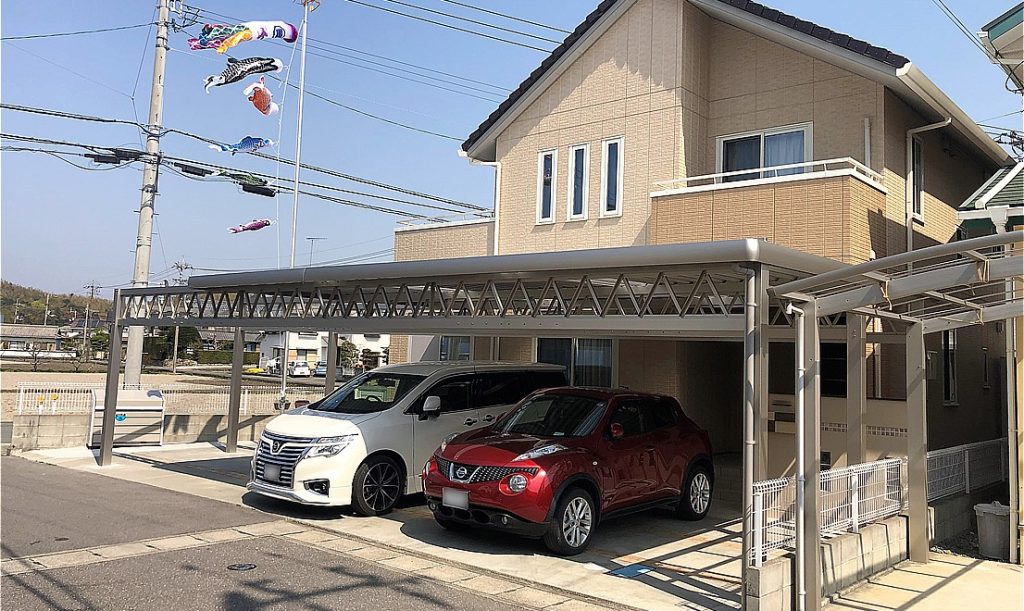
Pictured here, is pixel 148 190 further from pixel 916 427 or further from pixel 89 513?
pixel 916 427

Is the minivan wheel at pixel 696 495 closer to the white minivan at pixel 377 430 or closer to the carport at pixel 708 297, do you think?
the carport at pixel 708 297

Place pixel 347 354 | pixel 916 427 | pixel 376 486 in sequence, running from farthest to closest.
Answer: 1. pixel 347 354
2. pixel 376 486
3. pixel 916 427

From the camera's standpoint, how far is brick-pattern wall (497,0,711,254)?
14.0 meters

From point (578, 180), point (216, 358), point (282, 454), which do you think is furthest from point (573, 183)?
point (216, 358)

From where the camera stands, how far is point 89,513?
10242 mm

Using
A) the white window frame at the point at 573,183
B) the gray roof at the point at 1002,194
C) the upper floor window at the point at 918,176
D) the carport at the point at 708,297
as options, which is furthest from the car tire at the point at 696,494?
the upper floor window at the point at 918,176

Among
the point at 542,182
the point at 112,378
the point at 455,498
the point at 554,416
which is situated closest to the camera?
the point at 455,498

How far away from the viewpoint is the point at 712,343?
14.2 metres

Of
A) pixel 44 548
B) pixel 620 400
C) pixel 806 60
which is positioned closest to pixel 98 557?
pixel 44 548

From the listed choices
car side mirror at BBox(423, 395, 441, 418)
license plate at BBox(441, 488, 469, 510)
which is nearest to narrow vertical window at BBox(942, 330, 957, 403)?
car side mirror at BBox(423, 395, 441, 418)

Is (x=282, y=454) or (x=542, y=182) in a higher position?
(x=542, y=182)

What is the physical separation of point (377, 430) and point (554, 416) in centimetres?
255

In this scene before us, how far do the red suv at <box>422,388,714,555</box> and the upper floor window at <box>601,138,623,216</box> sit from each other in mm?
4911

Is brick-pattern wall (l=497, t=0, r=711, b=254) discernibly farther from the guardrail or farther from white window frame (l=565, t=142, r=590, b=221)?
the guardrail
